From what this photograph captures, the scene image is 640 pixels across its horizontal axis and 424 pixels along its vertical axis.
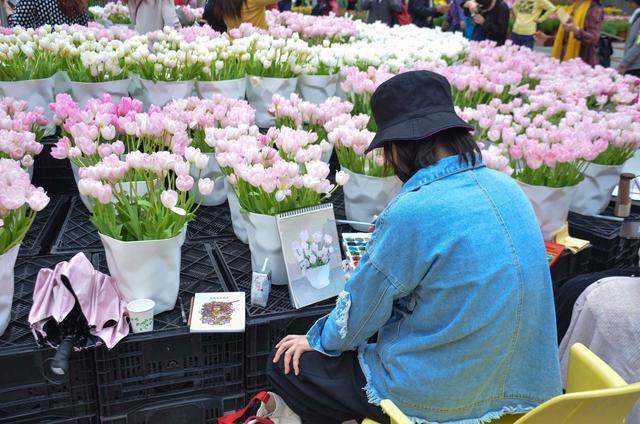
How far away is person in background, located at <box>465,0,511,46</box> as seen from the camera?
21.0 feet

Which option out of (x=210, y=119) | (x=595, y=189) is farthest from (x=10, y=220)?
(x=595, y=189)

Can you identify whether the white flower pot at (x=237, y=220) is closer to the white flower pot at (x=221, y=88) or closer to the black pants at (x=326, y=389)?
the black pants at (x=326, y=389)

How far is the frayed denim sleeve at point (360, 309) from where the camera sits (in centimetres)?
146

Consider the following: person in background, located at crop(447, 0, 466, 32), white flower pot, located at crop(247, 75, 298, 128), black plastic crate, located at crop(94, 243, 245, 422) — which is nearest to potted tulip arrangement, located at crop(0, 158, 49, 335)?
black plastic crate, located at crop(94, 243, 245, 422)

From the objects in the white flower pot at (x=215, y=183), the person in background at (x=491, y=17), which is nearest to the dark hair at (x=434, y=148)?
the white flower pot at (x=215, y=183)

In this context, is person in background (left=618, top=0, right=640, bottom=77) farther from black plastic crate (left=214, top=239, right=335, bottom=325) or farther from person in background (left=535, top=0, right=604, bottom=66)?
black plastic crate (left=214, top=239, right=335, bottom=325)

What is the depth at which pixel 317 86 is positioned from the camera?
11.8 ft

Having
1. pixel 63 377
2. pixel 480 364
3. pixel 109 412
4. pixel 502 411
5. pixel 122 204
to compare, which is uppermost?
pixel 122 204

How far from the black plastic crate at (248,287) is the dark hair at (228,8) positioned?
2.66 metres

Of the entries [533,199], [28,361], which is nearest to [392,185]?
[533,199]

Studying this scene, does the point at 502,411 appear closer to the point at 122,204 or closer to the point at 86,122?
the point at 122,204

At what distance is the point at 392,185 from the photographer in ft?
8.21

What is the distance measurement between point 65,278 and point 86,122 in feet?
3.01

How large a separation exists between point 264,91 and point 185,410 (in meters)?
2.08
